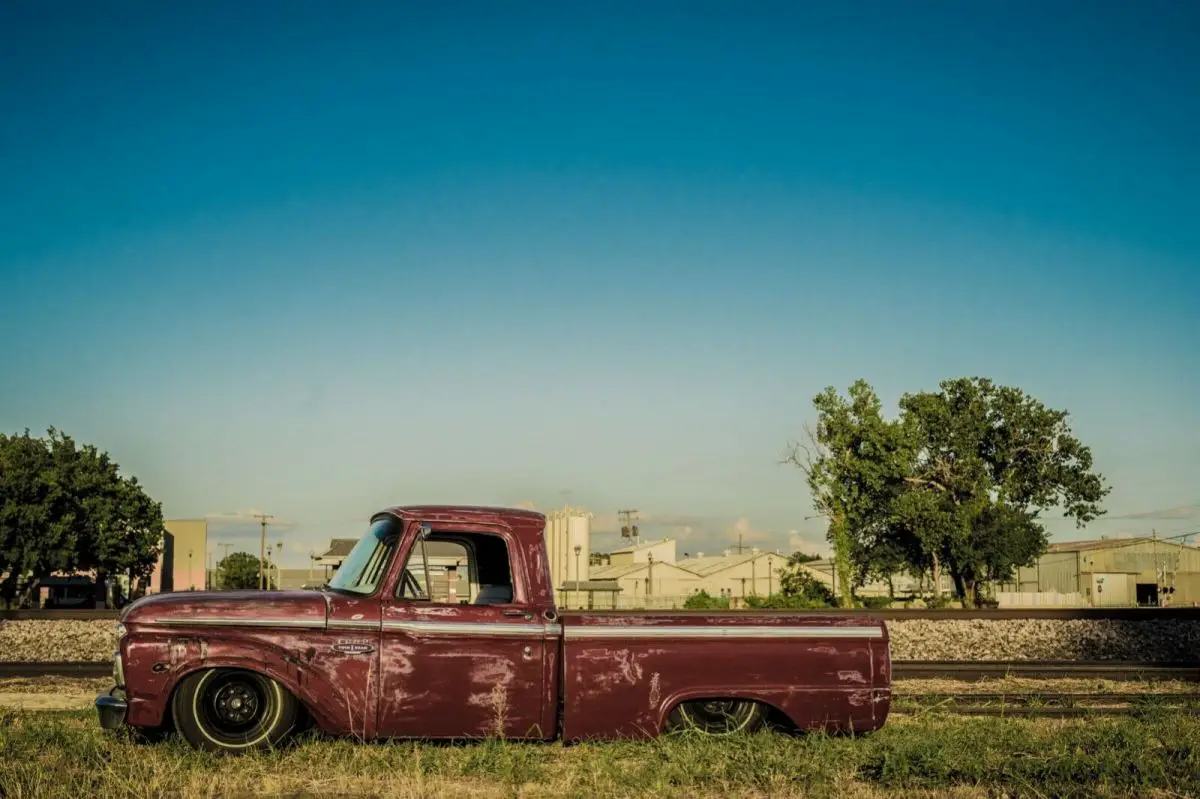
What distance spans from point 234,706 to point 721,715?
3.89 meters

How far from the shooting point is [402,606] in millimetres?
Result: 8500

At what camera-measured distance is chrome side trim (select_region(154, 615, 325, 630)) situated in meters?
8.23

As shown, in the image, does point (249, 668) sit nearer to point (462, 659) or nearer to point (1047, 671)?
point (462, 659)

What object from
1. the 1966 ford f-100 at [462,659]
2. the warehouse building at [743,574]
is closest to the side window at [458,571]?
the 1966 ford f-100 at [462,659]

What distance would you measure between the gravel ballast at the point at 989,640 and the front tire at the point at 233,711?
14.1 metres

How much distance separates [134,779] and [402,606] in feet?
7.20

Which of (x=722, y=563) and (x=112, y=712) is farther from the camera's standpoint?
(x=722, y=563)

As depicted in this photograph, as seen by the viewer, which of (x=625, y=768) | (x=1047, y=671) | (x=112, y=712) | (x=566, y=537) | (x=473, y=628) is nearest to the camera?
(x=625, y=768)

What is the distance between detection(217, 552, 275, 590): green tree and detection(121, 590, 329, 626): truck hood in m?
126

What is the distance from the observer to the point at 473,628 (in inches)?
334

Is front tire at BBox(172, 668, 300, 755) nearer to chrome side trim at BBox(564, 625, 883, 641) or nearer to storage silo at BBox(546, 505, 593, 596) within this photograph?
chrome side trim at BBox(564, 625, 883, 641)

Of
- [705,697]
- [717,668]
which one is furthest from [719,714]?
[717,668]

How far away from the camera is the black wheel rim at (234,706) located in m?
8.30

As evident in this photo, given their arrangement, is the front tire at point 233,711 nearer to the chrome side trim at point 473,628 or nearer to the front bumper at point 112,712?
the front bumper at point 112,712
